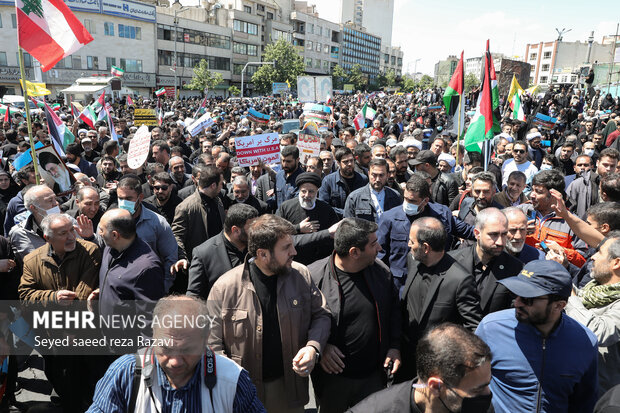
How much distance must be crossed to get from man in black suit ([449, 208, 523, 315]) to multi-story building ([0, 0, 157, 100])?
169 ft

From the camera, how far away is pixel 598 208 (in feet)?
12.6

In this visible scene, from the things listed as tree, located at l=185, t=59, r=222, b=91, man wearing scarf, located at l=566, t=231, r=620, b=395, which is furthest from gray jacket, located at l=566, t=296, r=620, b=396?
tree, located at l=185, t=59, r=222, b=91

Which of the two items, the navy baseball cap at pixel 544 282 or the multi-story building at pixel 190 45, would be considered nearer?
the navy baseball cap at pixel 544 282

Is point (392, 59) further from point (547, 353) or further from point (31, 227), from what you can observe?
point (547, 353)

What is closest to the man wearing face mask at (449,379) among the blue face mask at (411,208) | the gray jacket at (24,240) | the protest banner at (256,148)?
the blue face mask at (411,208)

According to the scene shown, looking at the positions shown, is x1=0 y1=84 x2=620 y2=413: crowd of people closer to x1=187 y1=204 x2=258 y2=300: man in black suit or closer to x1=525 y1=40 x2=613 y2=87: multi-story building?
x1=187 y1=204 x2=258 y2=300: man in black suit

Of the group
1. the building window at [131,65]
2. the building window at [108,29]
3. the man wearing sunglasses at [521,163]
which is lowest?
the man wearing sunglasses at [521,163]

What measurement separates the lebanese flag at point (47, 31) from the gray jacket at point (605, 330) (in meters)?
5.88

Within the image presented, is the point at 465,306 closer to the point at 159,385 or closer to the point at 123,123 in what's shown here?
the point at 159,385

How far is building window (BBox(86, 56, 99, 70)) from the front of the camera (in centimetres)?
5147

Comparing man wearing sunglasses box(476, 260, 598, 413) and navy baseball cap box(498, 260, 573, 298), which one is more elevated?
navy baseball cap box(498, 260, 573, 298)

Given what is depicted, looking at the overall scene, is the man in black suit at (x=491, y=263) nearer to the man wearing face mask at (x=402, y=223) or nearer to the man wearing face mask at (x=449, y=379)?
the man wearing face mask at (x=402, y=223)

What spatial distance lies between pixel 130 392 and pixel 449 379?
4.71 ft

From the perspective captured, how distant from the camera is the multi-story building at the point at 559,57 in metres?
78.7
